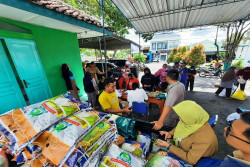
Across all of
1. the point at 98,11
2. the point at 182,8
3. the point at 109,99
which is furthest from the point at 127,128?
the point at 98,11

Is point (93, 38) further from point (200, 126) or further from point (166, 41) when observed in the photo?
point (166, 41)

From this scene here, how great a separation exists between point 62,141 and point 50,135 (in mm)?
166

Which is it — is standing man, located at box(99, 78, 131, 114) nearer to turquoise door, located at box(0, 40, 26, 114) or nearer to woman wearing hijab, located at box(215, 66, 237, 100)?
turquoise door, located at box(0, 40, 26, 114)

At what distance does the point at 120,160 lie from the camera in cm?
95

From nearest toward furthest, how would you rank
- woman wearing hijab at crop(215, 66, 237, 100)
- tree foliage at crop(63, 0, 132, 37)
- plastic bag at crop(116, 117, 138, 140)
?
1. plastic bag at crop(116, 117, 138, 140)
2. woman wearing hijab at crop(215, 66, 237, 100)
3. tree foliage at crop(63, 0, 132, 37)

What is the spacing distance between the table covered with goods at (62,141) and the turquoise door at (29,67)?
9.07ft

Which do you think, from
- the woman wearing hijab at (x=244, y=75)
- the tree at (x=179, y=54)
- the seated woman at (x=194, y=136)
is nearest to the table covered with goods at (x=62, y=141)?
the seated woman at (x=194, y=136)

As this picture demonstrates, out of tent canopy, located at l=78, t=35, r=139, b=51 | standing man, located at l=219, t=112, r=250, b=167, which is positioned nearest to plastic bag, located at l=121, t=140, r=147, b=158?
standing man, located at l=219, t=112, r=250, b=167

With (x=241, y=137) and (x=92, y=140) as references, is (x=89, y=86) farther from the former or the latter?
(x=241, y=137)

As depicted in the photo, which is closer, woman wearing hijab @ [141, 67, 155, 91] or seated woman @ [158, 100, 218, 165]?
seated woman @ [158, 100, 218, 165]

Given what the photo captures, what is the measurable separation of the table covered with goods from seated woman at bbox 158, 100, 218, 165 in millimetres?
143

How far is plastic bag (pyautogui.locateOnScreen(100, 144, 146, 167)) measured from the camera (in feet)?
3.02

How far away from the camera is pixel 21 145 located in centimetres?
87

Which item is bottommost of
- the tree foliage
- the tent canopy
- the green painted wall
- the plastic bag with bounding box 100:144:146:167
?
the plastic bag with bounding box 100:144:146:167
